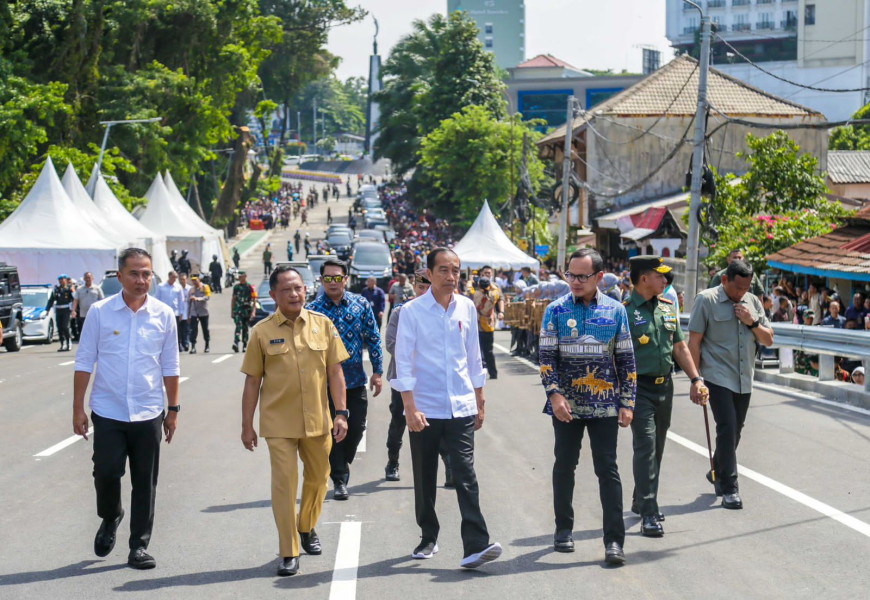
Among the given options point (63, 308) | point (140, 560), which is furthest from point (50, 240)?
point (140, 560)

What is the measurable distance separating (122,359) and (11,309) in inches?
822

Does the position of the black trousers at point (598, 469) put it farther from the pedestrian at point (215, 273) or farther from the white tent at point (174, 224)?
the pedestrian at point (215, 273)

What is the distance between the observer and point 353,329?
877 centimetres

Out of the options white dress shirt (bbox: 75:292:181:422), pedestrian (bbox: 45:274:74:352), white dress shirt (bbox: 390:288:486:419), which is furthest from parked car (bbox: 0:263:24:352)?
white dress shirt (bbox: 390:288:486:419)

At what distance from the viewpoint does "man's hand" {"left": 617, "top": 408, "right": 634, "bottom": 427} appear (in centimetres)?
695

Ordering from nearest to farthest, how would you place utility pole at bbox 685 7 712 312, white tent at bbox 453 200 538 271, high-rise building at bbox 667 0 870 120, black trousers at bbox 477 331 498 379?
black trousers at bbox 477 331 498 379 < utility pole at bbox 685 7 712 312 < white tent at bbox 453 200 538 271 < high-rise building at bbox 667 0 870 120

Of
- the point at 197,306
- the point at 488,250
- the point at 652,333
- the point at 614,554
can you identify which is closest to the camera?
the point at 614,554

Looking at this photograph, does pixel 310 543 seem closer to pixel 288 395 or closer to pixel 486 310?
pixel 288 395

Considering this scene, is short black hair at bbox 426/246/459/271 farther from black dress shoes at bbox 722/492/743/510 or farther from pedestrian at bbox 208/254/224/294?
pedestrian at bbox 208/254/224/294

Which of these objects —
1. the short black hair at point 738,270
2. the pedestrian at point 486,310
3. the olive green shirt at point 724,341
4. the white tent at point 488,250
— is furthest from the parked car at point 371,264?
the short black hair at point 738,270

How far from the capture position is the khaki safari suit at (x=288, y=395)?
265 inches

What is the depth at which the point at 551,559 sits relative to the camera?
702 centimetres

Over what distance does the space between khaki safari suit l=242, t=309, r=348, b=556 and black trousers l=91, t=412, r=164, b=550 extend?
718mm

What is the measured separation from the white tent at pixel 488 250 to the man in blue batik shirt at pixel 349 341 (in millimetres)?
27958
